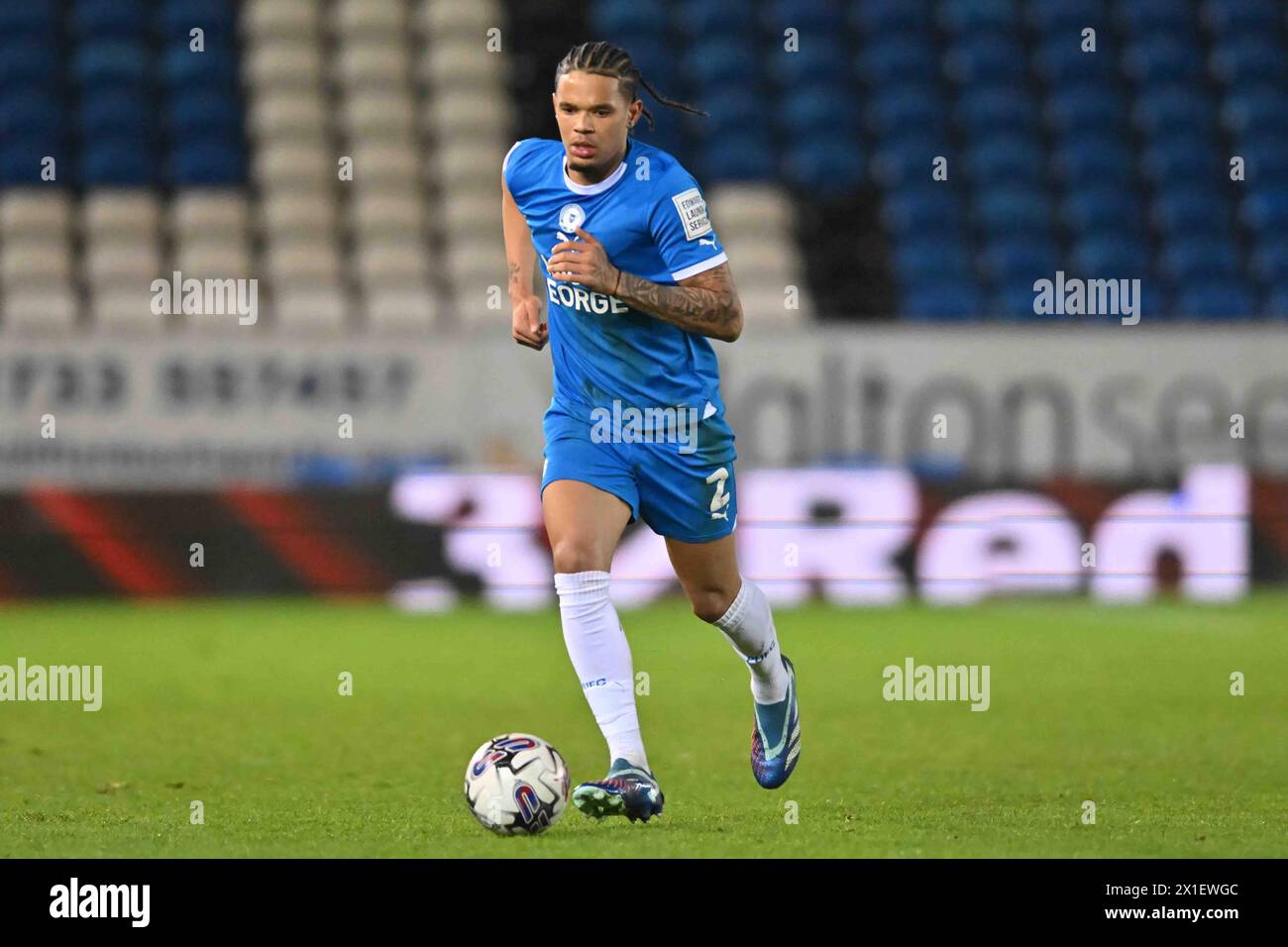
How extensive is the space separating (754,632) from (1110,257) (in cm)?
1074

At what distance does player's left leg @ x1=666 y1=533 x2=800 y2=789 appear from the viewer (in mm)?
5910

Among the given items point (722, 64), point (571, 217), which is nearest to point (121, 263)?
point (722, 64)

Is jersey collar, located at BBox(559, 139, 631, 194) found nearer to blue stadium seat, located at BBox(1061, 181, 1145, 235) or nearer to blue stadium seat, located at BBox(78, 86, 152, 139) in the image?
blue stadium seat, located at BBox(1061, 181, 1145, 235)

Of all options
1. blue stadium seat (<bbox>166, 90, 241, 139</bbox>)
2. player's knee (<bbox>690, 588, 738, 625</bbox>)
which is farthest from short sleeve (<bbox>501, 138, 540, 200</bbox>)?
blue stadium seat (<bbox>166, 90, 241, 139</bbox>)

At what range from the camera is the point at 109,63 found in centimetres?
1664

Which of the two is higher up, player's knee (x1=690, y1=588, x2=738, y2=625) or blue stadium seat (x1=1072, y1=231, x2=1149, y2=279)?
blue stadium seat (x1=1072, y1=231, x2=1149, y2=279)

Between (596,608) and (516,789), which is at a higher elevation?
(596,608)

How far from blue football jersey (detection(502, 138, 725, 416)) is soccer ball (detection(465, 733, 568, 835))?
1003mm

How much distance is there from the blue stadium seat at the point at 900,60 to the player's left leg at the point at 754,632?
11.6m

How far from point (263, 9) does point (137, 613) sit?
21.3 ft

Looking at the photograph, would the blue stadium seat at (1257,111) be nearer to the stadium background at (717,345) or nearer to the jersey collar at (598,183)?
the stadium background at (717,345)

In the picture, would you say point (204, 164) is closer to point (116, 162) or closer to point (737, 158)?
point (116, 162)

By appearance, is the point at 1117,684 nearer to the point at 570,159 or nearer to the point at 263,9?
the point at 570,159
